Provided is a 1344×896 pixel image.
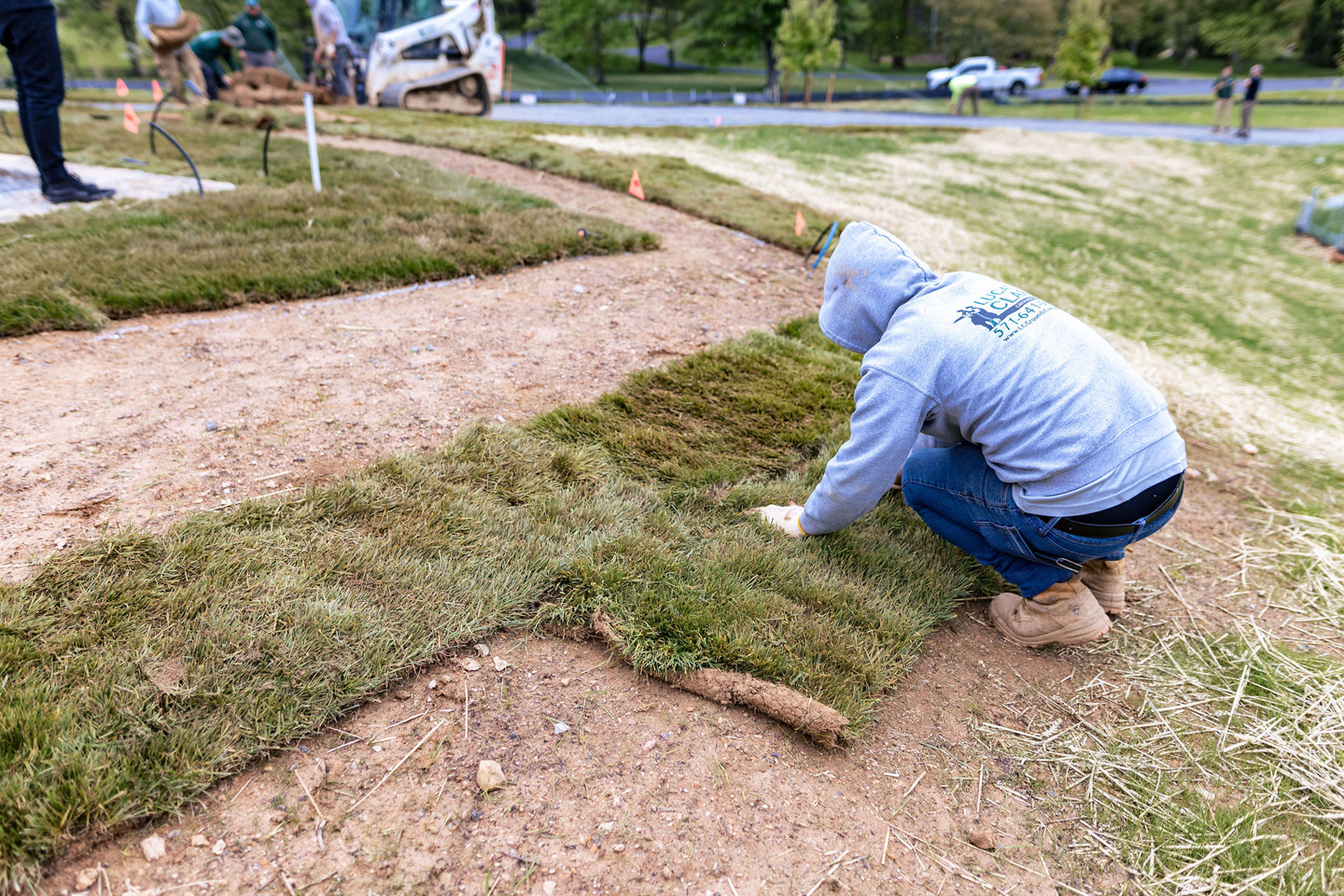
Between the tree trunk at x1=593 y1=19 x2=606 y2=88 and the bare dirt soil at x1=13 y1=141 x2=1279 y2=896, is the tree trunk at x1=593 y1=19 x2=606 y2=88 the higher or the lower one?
the higher one

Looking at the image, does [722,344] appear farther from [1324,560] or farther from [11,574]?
[11,574]

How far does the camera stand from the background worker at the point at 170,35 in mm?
12859

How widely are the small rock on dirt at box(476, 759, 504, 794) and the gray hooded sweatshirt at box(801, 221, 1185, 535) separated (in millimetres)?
1286

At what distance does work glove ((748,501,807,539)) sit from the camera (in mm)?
2586

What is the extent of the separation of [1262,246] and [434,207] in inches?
426

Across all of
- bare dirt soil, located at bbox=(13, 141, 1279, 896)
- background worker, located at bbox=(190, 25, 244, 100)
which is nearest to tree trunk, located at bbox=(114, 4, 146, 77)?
background worker, located at bbox=(190, 25, 244, 100)

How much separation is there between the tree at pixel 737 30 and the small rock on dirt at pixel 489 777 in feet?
123

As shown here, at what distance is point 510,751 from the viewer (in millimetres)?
1780

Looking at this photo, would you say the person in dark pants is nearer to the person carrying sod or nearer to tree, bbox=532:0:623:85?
the person carrying sod

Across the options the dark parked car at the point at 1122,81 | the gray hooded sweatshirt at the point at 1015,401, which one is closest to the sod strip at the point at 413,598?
the gray hooded sweatshirt at the point at 1015,401

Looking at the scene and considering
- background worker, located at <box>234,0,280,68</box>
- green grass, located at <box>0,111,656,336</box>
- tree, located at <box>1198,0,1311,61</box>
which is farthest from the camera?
tree, located at <box>1198,0,1311,61</box>

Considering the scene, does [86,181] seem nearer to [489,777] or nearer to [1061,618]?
[489,777]

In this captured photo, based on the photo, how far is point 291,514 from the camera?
2344 millimetres

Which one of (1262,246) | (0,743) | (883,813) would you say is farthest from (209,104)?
(1262,246)
